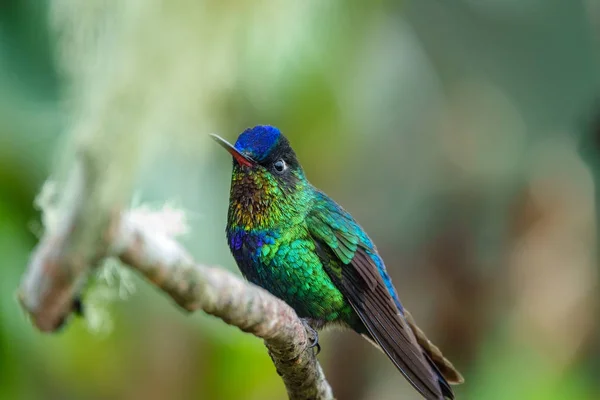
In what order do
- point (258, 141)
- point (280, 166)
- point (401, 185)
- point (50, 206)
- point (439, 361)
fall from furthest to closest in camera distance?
point (401, 185) → point (439, 361) → point (280, 166) → point (258, 141) → point (50, 206)

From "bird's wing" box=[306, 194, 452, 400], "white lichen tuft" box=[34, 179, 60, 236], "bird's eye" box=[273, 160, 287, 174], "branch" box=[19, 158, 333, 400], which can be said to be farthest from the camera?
"bird's eye" box=[273, 160, 287, 174]

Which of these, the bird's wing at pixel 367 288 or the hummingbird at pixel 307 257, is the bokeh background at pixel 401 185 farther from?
the bird's wing at pixel 367 288

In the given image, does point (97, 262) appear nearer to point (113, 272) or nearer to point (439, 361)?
point (113, 272)

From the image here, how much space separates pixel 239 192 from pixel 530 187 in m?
3.44

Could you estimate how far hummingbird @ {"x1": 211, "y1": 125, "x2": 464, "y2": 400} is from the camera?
2.51 meters

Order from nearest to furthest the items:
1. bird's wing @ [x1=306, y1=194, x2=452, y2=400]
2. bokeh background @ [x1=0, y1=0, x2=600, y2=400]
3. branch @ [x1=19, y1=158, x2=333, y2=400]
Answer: branch @ [x1=19, y1=158, x2=333, y2=400]
bird's wing @ [x1=306, y1=194, x2=452, y2=400]
bokeh background @ [x1=0, y1=0, x2=600, y2=400]

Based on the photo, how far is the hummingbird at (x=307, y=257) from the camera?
2508 millimetres

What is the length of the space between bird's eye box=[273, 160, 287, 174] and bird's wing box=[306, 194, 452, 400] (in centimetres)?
20

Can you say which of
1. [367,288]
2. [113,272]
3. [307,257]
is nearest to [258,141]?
[307,257]

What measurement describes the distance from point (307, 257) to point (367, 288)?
0.25 metres

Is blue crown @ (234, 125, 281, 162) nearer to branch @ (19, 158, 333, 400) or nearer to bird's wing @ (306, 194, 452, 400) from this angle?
bird's wing @ (306, 194, 452, 400)

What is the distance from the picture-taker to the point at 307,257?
8.57ft

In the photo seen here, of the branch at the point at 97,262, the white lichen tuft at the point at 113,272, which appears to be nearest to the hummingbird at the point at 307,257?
the white lichen tuft at the point at 113,272

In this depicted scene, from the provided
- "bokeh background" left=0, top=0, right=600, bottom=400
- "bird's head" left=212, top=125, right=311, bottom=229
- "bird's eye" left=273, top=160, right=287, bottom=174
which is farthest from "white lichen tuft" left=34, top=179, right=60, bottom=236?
"bird's eye" left=273, top=160, right=287, bottom=174
